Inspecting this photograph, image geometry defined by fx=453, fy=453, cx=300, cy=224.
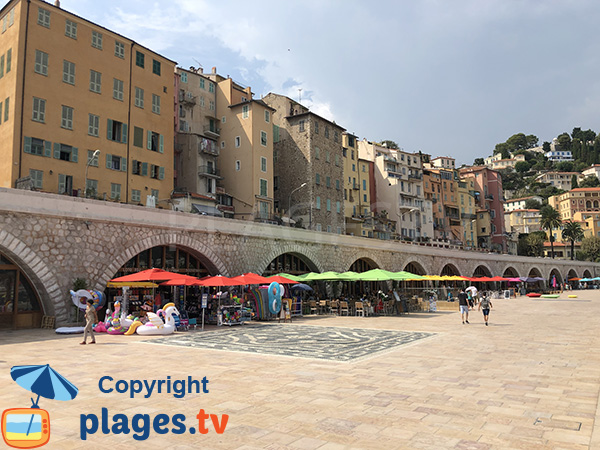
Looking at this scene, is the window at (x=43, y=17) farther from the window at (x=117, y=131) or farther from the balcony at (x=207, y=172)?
the balcony at (x=207, y=172)

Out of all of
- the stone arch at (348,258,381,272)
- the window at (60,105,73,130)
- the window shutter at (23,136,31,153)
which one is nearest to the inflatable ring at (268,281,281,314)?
the stone arch at (348,258,381,272)

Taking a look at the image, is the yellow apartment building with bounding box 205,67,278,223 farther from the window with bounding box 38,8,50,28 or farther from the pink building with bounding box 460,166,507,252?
the pink building with bounding box 460,166,507,252

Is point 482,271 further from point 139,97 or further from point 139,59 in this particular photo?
point 139,59

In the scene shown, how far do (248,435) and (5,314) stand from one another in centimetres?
1650

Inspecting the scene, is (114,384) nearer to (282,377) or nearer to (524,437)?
(282,377)

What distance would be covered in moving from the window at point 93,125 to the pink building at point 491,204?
75212mm

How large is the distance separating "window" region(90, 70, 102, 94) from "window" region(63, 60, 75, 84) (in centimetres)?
128

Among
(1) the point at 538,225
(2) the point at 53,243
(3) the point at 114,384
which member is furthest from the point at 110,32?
(1) the point at 538,225

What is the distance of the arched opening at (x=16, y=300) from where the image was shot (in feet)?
59.7

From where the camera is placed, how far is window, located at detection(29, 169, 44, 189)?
27.6m

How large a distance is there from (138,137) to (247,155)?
12.1 meters

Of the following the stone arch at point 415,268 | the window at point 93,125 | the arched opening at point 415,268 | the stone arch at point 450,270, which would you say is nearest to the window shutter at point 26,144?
the window at point 93,125

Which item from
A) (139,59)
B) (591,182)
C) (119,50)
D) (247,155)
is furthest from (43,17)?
(591,182)

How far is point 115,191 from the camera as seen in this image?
32.1m
